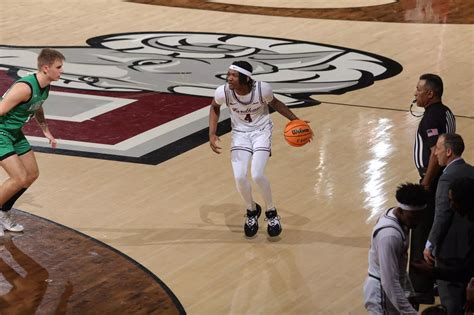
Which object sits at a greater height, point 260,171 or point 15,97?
point 15,97

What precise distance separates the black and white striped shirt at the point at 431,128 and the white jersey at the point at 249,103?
161 cm

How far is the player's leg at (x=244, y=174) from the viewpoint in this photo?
9.02 meters

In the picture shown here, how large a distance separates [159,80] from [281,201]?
5083 mm

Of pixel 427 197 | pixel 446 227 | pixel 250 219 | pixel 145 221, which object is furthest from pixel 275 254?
pixel 427 197

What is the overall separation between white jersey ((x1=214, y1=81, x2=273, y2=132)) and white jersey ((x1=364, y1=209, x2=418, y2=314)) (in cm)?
307

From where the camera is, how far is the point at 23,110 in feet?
29.3

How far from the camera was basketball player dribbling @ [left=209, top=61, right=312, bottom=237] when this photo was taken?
897 centimetres

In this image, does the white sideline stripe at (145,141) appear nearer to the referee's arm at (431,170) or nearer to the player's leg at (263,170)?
the player's leg at (263,170)

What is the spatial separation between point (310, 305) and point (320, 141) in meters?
4.16

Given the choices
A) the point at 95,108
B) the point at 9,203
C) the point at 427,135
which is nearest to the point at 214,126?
the point at 9,203

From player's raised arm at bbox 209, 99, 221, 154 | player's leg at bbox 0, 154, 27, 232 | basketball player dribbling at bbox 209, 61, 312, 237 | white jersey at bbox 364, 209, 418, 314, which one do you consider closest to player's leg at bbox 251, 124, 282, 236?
basketball player dribbling at bbox 209, 61, 312, 237

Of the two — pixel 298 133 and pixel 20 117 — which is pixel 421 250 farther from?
pixel 20 117

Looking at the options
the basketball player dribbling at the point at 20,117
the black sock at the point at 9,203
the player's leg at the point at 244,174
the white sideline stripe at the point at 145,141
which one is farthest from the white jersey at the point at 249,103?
the white sideline stripe at the point at 145,141

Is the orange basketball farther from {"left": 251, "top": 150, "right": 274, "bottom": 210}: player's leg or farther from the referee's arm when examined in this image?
the referee's arm
